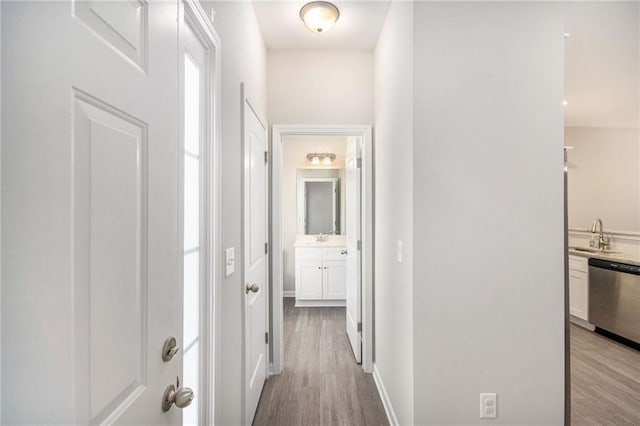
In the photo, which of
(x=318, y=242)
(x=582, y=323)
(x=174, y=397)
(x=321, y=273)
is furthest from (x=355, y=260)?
(x=582, y=323)

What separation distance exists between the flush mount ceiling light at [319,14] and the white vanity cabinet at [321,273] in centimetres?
282

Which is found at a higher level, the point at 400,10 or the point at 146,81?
the point at 400,10

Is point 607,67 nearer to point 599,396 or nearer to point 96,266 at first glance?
point 599,396

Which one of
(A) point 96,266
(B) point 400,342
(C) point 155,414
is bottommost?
(B) point 400,342

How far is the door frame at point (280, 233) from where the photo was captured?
103 inches

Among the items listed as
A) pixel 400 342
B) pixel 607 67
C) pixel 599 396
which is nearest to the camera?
pixel 400 342

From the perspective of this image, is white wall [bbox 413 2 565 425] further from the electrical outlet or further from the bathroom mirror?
the bathroom mirror

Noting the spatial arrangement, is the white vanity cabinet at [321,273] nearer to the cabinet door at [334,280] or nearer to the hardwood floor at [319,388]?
the cabinet door at [334,280]

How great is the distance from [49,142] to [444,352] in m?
1.69

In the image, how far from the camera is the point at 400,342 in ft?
5.94

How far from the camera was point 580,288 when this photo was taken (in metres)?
3.70

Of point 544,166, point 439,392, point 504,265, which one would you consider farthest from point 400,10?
point 439,392

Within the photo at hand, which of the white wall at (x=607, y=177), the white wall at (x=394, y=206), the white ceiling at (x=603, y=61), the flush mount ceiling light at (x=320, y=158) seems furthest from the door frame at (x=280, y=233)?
the white wall at (x=607, y=177)

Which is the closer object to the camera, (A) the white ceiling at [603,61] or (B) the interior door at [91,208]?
(B) the interior door at [91,208]
